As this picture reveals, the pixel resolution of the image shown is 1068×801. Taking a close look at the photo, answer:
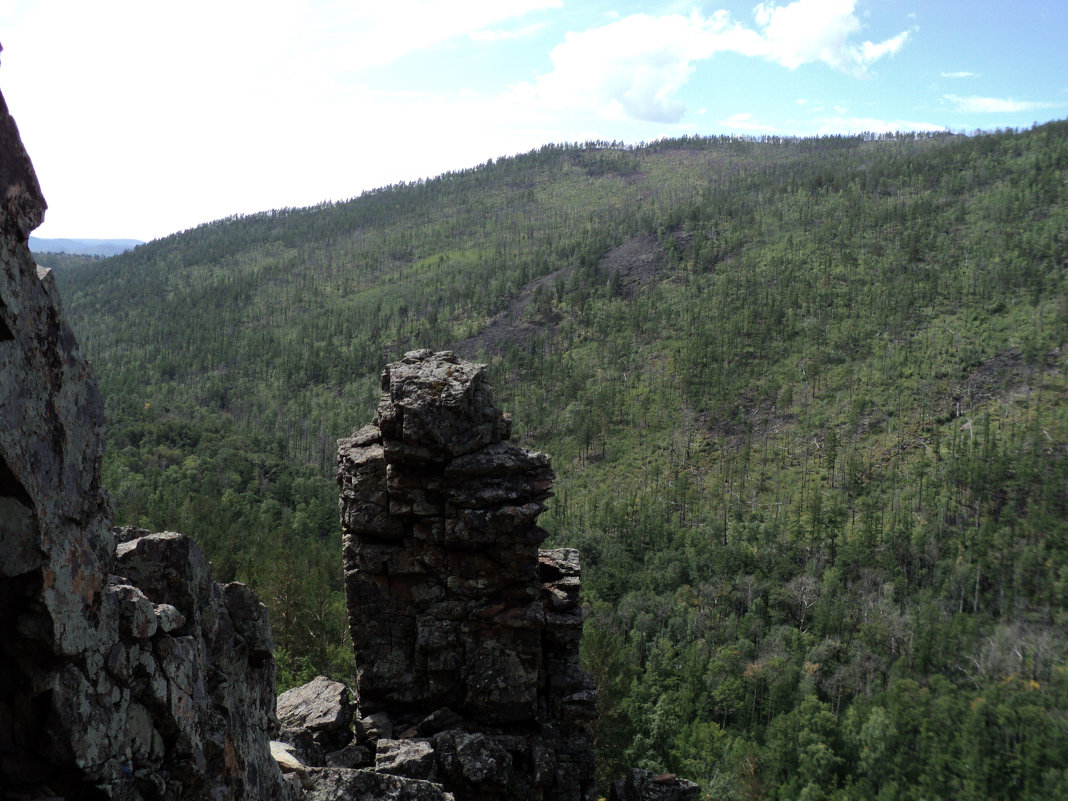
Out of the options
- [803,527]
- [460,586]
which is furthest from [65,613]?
[803,527]

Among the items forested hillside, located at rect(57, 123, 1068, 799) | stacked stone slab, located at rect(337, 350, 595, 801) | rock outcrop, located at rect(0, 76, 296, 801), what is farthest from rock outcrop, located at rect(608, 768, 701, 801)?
forested hillside, located at rect(57, 123, 1068, 799)

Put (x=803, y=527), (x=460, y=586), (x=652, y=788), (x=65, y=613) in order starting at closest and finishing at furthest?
(x=65, y=613), (x=460, y=586), (x=652, y=788), (x=803, y=527)

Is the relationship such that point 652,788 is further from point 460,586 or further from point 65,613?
point 65,613

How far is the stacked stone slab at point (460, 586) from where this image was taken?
21953 millimetres

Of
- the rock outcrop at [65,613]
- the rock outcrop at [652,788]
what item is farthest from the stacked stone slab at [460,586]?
the rock outcrop at [65,613]

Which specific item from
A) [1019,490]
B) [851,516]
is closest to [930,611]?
[851,516]

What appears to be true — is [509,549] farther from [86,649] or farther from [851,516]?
[851,516]

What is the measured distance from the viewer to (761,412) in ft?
573

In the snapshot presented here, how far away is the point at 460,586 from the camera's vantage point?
22.3 metres

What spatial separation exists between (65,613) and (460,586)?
1407 centimetres

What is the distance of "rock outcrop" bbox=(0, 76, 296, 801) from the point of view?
329 inches

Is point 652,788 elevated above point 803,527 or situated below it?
above

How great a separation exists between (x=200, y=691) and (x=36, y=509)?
13.8 feet

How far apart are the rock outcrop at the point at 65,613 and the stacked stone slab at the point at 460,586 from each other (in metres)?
11.1
